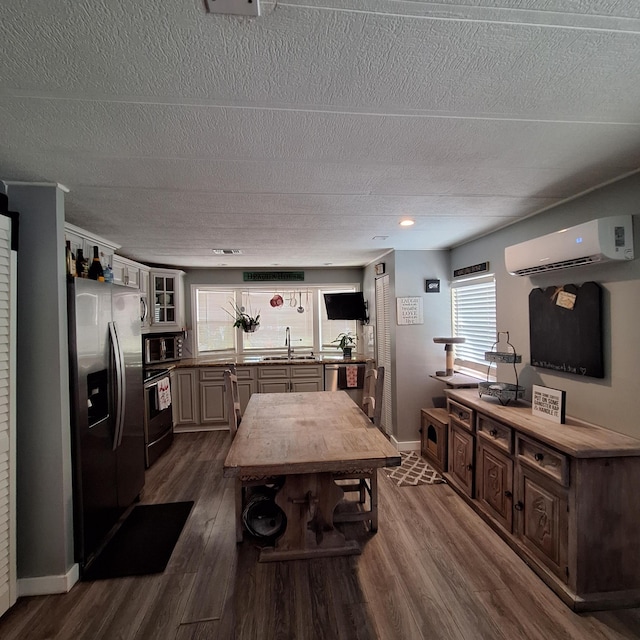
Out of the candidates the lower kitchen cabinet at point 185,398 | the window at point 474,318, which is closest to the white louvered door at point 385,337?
the window at point 474,318

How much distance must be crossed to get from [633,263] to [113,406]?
3428mm

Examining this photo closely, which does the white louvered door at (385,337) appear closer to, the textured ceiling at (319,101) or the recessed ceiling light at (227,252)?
the recessed ceiling light at (227,252)

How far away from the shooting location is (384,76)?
1054 mm

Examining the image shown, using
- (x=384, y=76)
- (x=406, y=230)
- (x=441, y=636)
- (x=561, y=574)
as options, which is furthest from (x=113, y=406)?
(x=561, y=574)

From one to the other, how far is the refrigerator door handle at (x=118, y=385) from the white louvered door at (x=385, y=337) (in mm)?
2745

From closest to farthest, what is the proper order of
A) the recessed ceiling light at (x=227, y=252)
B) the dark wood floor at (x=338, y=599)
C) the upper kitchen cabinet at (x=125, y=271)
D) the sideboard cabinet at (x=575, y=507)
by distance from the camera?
the dark wood floor at (x=338, y=599), the sideboard cabinet at (x=575, y=507), the upper kitchen cabinet at (x=125, y=271), the recessed ceiling light at (x=227, y=252)

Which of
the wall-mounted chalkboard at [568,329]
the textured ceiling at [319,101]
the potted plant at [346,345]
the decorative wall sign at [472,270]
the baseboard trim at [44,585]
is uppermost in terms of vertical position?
the textured ceiling at [319,101]

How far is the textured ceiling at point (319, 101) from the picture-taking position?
0.86 m

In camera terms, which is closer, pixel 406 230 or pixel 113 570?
pixel 113 570

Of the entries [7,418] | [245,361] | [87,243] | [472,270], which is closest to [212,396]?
[245,361]

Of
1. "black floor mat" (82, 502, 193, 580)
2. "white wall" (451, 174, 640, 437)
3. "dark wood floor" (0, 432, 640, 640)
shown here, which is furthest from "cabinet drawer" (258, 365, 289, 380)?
"white wall" (451, 174, 640, 437)

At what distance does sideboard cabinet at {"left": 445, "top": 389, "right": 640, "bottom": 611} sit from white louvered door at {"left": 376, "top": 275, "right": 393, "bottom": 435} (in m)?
1.92

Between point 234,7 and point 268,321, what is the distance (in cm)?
473

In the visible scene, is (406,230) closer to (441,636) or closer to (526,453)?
(526,453)
